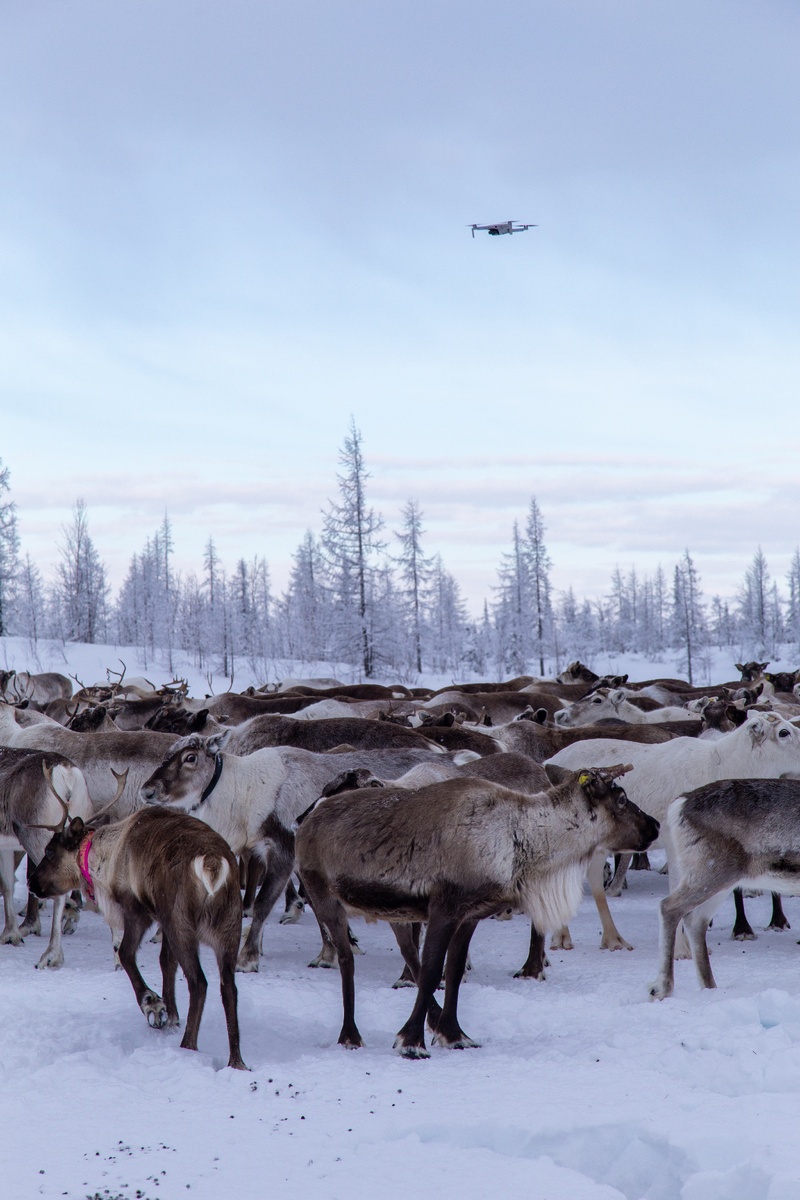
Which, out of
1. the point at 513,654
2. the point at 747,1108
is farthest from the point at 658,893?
the point at 513,654

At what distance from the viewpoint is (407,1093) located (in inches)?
184

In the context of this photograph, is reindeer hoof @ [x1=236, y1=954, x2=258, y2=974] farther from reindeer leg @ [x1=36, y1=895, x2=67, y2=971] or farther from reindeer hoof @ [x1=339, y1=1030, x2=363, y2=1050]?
reindeer hoof @ [x1=339, y1=1030, x2=363, y2=1050]

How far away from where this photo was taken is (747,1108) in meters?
4.24

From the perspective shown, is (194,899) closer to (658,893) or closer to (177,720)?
(658,893)

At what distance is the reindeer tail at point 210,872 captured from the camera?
16.9 ft

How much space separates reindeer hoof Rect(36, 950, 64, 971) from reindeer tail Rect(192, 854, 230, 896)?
2.36m

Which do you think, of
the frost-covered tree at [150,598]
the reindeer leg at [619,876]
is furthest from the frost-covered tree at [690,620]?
the reindeer leg at [619,876]

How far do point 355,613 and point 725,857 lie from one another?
3191 cm

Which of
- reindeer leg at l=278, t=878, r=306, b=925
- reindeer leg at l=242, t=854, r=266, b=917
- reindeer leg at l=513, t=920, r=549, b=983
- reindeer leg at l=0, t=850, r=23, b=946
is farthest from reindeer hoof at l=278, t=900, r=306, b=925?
reindeer leg at l=513, t=920, r=549, b=983

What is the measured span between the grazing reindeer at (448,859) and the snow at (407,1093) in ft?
1.49

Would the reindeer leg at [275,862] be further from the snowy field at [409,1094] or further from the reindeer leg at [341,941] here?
the reindeer leg at [341,941]

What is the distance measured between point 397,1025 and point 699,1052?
173 centimetres

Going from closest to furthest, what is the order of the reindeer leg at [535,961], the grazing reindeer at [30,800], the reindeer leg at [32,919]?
the reindeer leg at [535,961] → the grazing reindeer at [30,800] → the reindeer leg at [32,919]

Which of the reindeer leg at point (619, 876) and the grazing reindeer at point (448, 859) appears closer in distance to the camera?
the grazing reindeer at point (448, 859)
